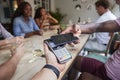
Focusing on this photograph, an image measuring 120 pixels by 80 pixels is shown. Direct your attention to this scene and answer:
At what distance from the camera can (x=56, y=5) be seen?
6.41 metres

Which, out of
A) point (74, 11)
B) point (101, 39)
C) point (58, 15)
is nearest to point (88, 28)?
point (101, 39)

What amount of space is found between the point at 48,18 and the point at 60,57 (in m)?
3.12

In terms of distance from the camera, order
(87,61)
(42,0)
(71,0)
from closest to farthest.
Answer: (87,61) < (42,0) < (71,0)

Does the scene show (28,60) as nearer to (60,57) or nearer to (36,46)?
(36,46)

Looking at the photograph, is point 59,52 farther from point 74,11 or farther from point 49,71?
point 74,11

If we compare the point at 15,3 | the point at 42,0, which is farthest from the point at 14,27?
the point at 42,0

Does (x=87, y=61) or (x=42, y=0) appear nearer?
(x=87, y=61)

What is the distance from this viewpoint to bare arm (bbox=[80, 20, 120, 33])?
183cm

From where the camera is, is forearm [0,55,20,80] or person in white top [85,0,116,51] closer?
forearm [0,55,20,80]

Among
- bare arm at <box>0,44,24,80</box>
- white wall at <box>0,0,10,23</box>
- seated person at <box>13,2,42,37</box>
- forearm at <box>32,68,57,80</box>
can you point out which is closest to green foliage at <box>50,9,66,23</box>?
white wall at <box>0,0,10,23</box>

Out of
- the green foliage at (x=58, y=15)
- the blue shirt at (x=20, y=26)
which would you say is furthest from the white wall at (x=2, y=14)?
the green foliage at (x=58, y=15)

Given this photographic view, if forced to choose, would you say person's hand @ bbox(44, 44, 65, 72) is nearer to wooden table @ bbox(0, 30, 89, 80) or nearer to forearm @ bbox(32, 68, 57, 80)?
forearm @ bbox(32, 68, 57, 80)

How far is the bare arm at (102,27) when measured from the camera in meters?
1.83

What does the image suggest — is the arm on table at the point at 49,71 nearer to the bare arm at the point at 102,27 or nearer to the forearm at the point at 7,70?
the forearm at the point at 7,70
